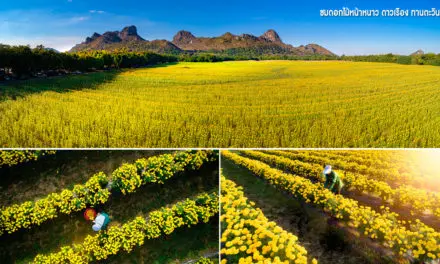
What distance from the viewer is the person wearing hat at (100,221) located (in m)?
6.58

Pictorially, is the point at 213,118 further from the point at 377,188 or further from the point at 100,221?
the point at 377,188

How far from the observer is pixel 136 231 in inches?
257

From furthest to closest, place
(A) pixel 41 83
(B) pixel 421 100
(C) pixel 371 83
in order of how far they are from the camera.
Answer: (C) pixel 371 83
(A) pixel 41 83
(B) pixel 421 100

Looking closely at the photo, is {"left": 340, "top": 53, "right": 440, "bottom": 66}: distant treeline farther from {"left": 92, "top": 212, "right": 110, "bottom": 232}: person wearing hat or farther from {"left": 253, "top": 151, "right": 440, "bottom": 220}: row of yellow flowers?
{"left": 92, "top": 212, "right": 110, "bottom": 232}: person wearing hat

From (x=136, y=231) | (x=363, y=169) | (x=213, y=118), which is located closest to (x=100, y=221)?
(x=136, y=231)

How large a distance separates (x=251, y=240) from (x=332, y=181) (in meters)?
2.55

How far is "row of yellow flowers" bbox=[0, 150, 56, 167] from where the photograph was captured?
746cm

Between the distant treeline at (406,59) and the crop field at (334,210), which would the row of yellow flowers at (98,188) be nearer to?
the crop field at (334,210)

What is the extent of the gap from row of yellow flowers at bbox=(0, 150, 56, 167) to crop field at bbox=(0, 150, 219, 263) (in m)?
0.12

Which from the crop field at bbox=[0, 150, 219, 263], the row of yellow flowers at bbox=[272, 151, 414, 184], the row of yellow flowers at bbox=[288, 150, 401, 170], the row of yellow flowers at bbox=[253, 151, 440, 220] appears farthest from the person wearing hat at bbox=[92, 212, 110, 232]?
the row of yellow flowers at bbox=[288, 150, 401, 170]

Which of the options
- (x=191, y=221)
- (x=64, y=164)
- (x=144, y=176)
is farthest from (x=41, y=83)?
(x=191, y=221)

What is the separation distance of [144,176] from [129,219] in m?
0.91

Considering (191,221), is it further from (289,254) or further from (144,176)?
(289,254)

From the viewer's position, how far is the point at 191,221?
6516 millimetres
